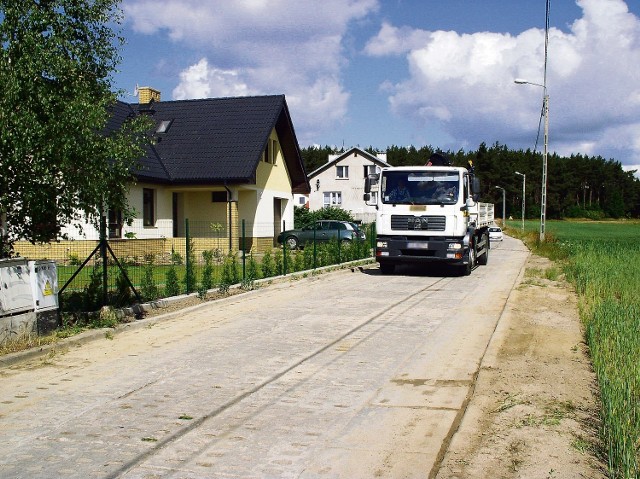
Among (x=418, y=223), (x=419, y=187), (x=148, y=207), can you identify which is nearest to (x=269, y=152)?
(x=148, y=207)

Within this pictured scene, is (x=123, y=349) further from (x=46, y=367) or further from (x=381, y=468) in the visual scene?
(x=381, y=468)

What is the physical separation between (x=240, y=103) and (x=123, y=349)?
23.1 metres

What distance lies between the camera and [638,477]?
4.06m

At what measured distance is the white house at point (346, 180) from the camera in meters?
67.4

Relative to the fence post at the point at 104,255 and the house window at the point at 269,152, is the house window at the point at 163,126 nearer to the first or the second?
the house window at the point at 269,152

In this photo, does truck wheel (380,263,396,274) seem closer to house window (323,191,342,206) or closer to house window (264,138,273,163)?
house window (264,138,273,163)

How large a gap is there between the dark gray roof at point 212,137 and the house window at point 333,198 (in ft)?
119

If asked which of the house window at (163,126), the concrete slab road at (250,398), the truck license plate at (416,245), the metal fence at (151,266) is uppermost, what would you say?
the house window at (163,126)

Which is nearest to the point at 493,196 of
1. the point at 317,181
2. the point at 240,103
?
the point at 317,181

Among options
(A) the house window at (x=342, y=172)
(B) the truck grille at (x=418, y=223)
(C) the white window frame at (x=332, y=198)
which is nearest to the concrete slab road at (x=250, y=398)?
(B) the truck grille at (x=418, y=223)

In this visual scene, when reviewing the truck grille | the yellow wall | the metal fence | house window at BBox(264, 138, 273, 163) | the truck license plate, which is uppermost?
house window at BBox(264, 138, 273, 163)

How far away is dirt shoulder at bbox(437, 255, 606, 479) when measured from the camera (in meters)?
4.55

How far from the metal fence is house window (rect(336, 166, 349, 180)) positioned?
144ft

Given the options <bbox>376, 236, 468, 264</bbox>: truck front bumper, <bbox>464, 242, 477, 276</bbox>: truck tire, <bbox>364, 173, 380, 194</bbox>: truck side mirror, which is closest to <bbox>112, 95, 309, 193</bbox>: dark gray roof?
<bbox>364, 173, 380, 194</bbox>: truck side mirror
